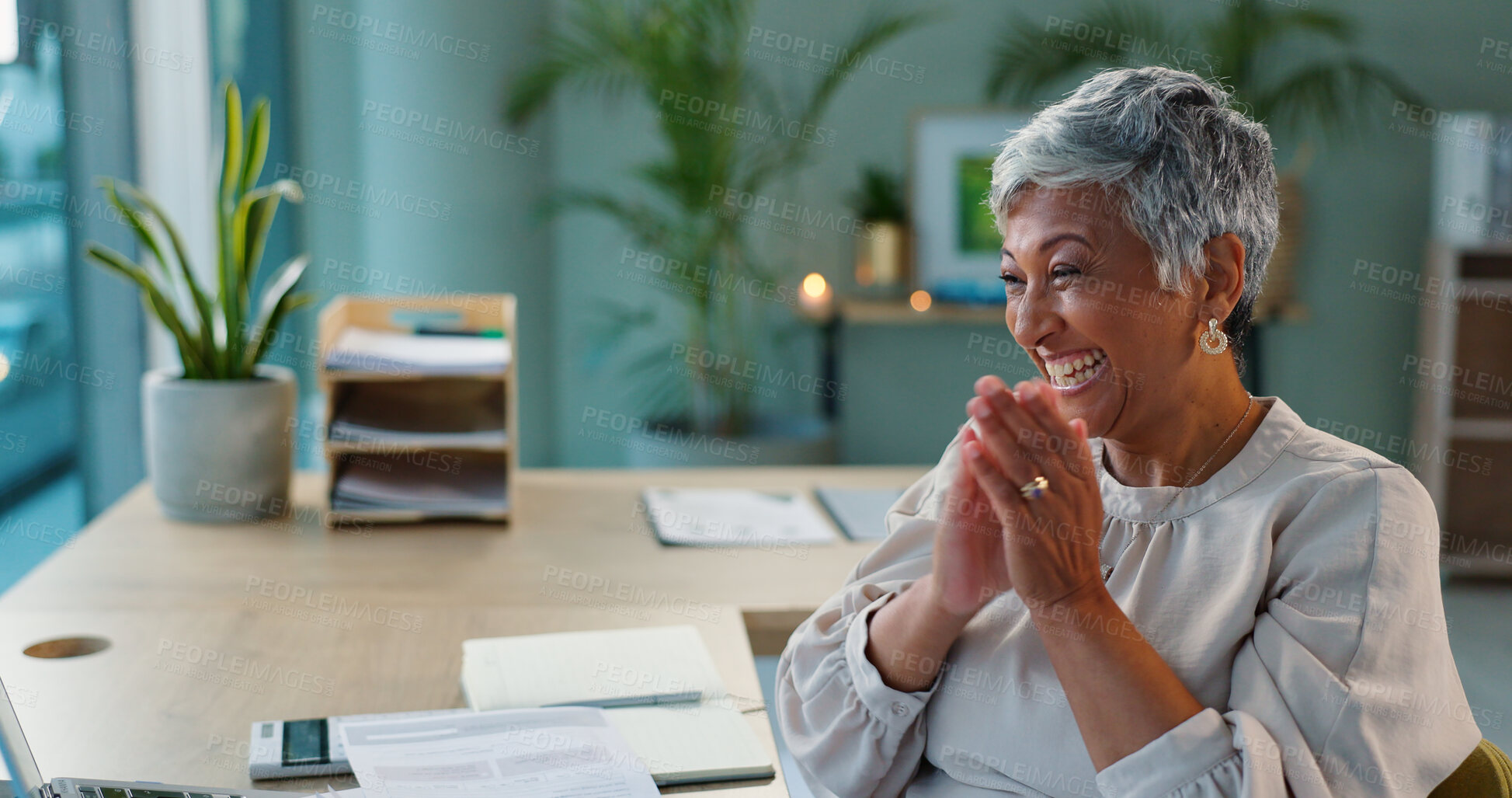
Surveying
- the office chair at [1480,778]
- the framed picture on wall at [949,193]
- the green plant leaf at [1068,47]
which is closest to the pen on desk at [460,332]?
the office chair at [1480,778]

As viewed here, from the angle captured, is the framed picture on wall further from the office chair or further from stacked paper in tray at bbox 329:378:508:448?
the office chair

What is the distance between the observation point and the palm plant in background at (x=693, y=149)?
3920 millimetres

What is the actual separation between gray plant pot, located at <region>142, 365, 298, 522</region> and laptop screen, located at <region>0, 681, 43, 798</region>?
1.13m

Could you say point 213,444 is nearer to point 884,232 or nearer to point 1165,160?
point 1165,160

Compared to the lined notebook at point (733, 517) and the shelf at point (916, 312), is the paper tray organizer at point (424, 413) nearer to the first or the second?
the lined notebook at point (733, 517)

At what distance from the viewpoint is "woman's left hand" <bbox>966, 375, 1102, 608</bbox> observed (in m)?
1.12

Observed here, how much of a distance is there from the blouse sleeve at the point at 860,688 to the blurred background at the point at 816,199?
8.43 ft

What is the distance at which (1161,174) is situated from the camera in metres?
1.18

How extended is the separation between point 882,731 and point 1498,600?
3739mm

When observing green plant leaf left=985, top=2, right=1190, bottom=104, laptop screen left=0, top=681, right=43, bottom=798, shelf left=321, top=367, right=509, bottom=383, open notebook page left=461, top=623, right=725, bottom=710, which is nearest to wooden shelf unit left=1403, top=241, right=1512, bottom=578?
green plant leaf left=985, top=2, right=1190, bottom=104

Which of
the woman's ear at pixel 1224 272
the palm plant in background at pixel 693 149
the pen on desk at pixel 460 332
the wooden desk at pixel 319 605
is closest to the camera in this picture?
the woman's ear at pixel 1224 272

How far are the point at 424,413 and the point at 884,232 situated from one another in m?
2.42

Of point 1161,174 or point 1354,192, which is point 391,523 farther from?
point 1354,192

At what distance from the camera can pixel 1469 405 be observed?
433cm
